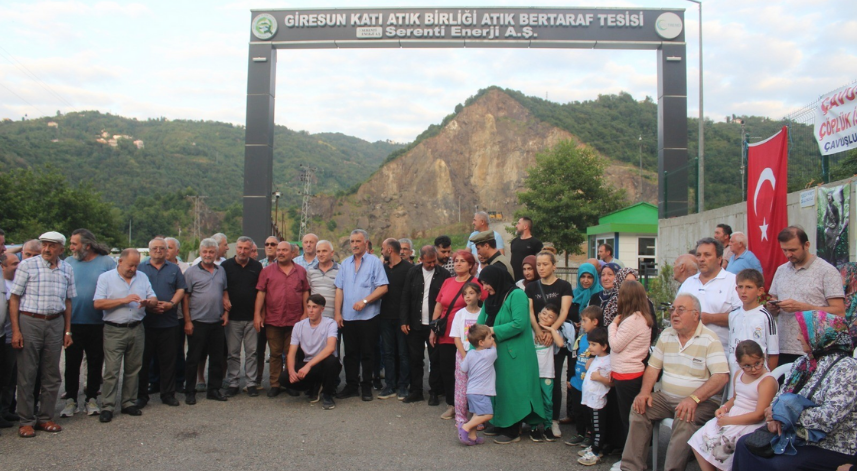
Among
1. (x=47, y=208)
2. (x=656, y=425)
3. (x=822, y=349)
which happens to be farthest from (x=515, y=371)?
(x=47, y=208)

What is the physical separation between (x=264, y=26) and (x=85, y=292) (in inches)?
335

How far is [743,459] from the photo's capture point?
3549 millimetres

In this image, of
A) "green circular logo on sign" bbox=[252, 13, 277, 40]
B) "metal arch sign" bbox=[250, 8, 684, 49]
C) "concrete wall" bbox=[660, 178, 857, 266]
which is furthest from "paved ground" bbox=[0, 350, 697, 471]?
"green circular logo on sign" bbox=[252, 13, 277, 40]

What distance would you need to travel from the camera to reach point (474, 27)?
40.4 ft

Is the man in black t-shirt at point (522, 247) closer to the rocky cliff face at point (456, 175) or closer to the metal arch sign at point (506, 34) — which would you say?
the metal arch sign at point (506, 34)

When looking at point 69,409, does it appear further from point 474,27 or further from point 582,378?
point 474,27

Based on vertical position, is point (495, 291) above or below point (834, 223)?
below

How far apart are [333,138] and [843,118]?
160 metres

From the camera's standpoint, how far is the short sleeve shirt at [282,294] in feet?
22.8

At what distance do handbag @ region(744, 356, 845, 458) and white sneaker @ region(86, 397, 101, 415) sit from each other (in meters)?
6.00

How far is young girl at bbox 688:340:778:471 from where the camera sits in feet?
12.1

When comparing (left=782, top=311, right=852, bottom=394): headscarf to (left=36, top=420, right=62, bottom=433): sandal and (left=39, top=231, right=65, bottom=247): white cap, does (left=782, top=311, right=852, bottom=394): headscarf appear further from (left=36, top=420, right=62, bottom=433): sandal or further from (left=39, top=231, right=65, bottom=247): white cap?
(left=39, top=231, right=65, bottom=247): white cap

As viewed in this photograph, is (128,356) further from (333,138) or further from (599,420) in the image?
(333,138)

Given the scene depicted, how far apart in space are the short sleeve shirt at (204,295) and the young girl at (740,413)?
5.29m
